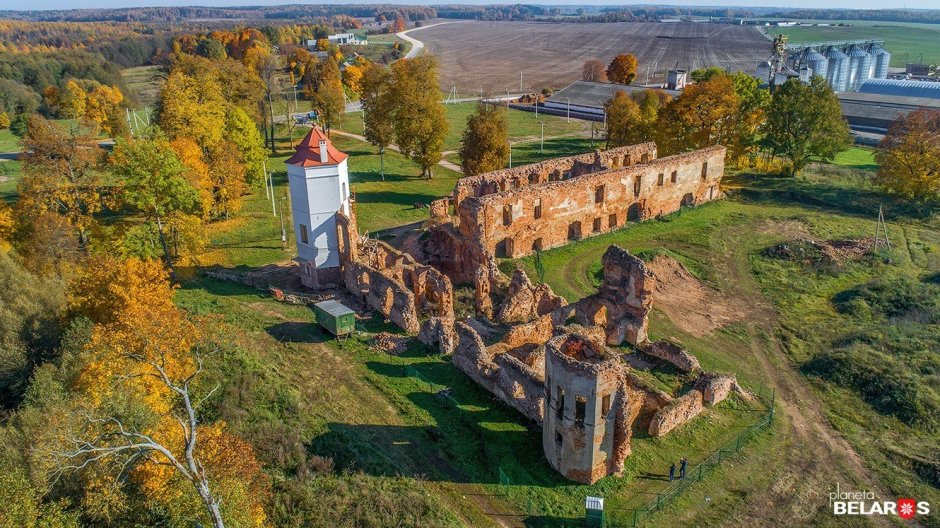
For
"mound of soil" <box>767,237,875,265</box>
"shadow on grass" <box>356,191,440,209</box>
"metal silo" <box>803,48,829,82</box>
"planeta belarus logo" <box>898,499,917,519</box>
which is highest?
"metal silo" <box>803,48,829,82</box>

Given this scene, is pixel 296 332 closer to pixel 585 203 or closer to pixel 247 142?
pixel 585 203

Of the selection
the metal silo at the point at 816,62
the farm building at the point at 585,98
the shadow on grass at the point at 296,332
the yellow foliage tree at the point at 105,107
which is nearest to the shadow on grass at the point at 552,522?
the shadow on grass at the point at 296,332

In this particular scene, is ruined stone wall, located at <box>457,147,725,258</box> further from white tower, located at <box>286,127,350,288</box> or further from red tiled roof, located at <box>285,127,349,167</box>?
red tiled roof, located at <box>285,127,349,167</box>

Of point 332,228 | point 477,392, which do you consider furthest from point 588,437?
point 332,228

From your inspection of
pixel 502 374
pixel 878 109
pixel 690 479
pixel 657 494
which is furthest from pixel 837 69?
pixel 657 494

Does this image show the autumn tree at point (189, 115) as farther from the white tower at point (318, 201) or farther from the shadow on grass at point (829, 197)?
the shadow on grass at point (829, 197)

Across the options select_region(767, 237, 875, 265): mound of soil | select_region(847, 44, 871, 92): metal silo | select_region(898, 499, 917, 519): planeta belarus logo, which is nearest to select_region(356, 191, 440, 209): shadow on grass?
select_region(767, 237, 875, 265): mound of soil
